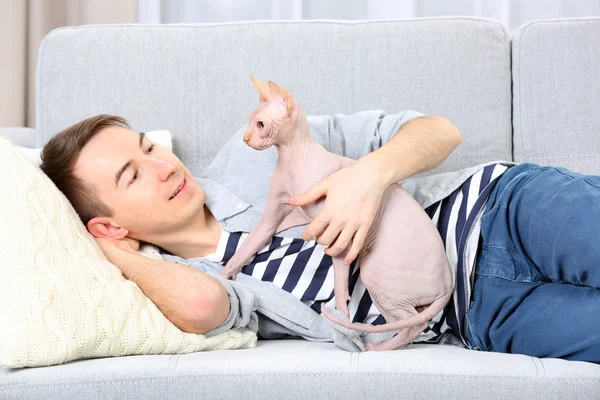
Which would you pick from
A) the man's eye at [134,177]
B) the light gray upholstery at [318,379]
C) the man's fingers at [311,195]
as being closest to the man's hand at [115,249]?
the man's eye at [134,177]

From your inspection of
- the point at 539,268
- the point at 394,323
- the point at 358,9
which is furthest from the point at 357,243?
the point at 358,9

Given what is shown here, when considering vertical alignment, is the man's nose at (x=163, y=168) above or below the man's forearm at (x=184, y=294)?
above

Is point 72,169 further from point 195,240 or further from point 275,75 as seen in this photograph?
point 275,75

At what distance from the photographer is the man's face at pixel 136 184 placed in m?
1.47

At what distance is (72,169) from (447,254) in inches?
32.4

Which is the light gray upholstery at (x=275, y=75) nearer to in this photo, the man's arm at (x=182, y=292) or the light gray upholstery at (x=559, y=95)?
the light gray upholstery at (x=559, y=95)

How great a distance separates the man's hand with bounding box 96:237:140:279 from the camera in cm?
140

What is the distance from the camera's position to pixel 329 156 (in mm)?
1290

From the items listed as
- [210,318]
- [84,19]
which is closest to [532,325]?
[210,318]

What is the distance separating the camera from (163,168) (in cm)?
148

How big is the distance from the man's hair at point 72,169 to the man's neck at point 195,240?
160 millimetres

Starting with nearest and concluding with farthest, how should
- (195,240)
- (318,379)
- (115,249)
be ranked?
(318,379) < (115,249) < (195,240)

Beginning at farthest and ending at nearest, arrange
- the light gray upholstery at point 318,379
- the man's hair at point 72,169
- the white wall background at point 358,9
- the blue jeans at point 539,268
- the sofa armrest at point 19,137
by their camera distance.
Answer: the white wall background at point 358,9
the sofa armrest at point 19,137
the man's hair at point 72,169
the blue jeans at point 539,268
the light gray upholstery at point 318,379

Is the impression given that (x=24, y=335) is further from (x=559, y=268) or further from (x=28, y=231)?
(x=559, y=268)
